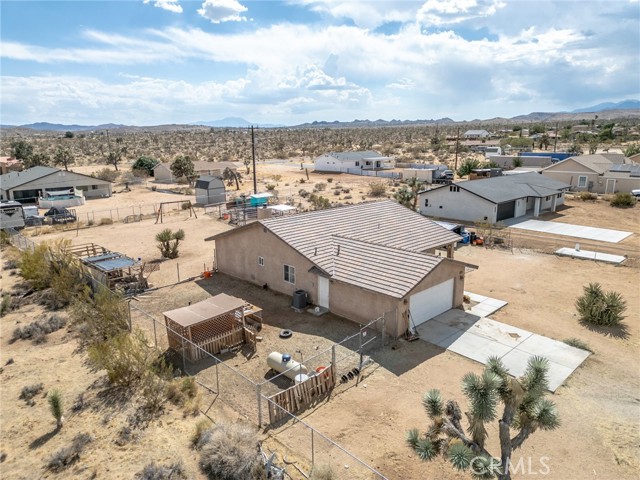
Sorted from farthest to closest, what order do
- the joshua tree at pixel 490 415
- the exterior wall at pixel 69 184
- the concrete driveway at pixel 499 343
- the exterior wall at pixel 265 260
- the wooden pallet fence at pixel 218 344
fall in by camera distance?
1. the exterior wall at pixel 69 184
2. the exterior wall at pixel 265 260
3. the wooden pallet fence at pixel 218 344
4. the concrete driveway at pixel 499 343
5. the joshua tree at pixel 490 415

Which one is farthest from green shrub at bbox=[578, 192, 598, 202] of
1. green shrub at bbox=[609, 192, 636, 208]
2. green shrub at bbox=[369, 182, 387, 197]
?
green shrub at bbox=[369, 182, 387, 197]

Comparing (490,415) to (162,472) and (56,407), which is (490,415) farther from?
(56,407)

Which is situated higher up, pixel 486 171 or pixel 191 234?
pixel 486 171

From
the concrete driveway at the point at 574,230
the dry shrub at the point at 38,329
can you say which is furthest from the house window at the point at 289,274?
the concrete driveway at the point at 574,230

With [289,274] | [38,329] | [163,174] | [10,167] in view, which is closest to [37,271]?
[38,329]

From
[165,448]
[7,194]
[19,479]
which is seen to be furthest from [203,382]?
[7,194]

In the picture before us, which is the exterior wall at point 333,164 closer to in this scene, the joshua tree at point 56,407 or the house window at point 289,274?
the house window at point 289,274

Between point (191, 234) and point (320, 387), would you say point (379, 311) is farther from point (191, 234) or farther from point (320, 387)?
point (191, 234)
